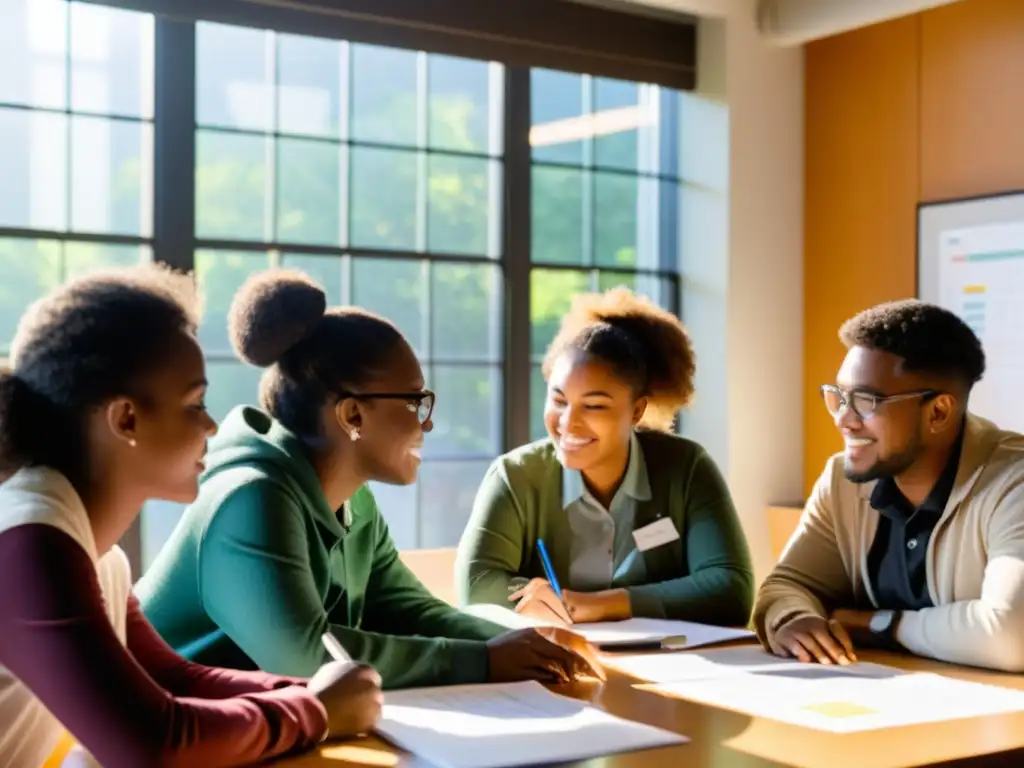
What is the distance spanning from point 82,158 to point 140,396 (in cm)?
288

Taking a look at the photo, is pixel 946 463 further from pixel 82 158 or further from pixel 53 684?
pixel 82 158

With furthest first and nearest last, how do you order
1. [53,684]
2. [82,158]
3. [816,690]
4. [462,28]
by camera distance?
[462,28], [82,158], [816,690], [53,684]

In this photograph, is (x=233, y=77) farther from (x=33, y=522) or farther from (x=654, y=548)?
(x=33, y=522)

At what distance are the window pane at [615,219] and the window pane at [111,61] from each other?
182 cm

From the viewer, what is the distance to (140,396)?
135 centimetres

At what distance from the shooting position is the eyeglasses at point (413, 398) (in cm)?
187

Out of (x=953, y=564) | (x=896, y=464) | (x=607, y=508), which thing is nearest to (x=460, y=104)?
(x=607, y=508)

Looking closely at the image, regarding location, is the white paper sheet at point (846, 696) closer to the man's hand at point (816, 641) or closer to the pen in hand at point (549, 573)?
the man's hand at point (816, 641)

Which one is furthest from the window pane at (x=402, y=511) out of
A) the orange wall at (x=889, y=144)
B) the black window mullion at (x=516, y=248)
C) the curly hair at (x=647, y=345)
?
the curly hair at (x=647, y=345)

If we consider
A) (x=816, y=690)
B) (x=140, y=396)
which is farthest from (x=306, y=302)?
(x=816, y=690)

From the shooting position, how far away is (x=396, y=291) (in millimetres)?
4574

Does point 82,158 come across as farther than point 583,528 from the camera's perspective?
Yes

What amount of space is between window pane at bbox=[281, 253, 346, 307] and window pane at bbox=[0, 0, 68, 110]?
920mm

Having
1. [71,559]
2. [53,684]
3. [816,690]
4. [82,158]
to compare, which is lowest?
[816,690]
